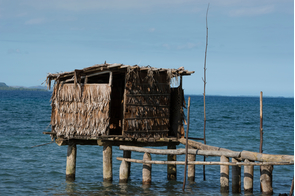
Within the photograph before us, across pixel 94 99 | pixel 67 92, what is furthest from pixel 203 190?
pixel 67 92

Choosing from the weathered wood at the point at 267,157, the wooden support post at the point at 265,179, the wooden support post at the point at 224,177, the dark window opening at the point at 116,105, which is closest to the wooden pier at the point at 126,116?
the wooden support post at the point at 224,177

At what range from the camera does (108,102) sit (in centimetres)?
1376

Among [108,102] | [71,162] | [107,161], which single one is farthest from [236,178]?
[71,162]

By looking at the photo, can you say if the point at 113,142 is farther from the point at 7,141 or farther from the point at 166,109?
the point at 7,141

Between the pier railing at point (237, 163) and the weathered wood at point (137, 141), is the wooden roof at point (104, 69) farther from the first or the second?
the pier railing at point (237, 163)

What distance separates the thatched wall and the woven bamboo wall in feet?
3.14

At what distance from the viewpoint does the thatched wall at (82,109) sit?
13.9m

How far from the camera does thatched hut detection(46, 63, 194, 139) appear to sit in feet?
45.6

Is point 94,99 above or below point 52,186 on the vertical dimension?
above

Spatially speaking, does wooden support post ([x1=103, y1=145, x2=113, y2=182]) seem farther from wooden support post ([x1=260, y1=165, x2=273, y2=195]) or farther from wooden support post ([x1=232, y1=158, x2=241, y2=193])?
wooden support post ([x1=260, y1=165, x2=273, y2=195])

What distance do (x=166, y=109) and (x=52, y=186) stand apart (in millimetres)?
6043

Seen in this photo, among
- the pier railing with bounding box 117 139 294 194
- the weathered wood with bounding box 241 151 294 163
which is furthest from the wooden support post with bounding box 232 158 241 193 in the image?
the weathered wood with bounding box 241 151 294 163

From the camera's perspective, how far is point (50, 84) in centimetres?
1548

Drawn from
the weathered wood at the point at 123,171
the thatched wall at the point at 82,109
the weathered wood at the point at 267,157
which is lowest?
the weathered wood at the point at 123,171
